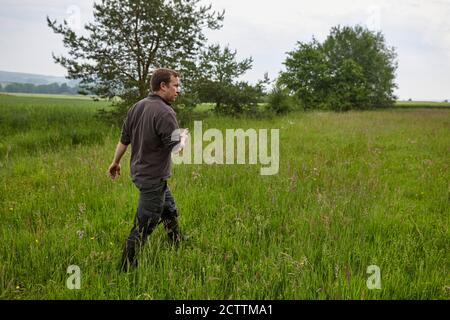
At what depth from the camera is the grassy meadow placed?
269 cm

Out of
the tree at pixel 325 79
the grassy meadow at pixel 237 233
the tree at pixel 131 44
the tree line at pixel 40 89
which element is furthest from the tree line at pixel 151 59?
the tree line at pixel 40 89

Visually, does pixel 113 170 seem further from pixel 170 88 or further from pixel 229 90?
pixel 229 90

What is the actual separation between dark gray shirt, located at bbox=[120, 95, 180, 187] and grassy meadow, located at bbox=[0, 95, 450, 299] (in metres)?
0.70

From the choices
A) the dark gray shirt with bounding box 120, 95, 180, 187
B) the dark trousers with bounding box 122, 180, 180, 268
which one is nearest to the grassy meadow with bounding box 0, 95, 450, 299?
the dark trousers with bounding box 122, 180, 180, 268

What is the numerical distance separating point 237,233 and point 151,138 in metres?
1.43

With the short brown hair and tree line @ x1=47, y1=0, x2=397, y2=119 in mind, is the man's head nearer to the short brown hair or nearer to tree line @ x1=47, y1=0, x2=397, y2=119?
the short brown hair

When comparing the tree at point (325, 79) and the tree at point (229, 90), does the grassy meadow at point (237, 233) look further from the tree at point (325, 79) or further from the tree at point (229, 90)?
the tree at point (325, 79)

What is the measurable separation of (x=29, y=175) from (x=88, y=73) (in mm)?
6750

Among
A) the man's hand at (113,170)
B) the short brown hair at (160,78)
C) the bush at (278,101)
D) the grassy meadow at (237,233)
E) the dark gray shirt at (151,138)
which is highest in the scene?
the bush at (278,101)

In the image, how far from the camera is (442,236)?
375cm

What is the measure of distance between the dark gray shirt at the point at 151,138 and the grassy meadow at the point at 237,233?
698 mm

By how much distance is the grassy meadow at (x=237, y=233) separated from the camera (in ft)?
8.82
